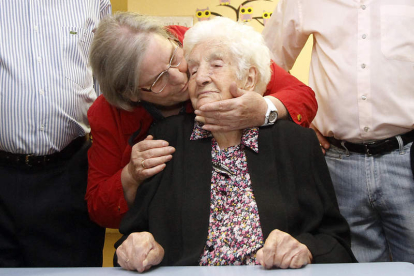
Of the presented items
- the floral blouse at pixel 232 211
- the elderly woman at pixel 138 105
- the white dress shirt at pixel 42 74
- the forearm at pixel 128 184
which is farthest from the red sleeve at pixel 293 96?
the white dress shirt at pixel 42 74

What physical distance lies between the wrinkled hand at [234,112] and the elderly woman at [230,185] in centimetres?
5

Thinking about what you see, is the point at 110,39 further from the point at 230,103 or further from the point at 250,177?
the point at 250,177

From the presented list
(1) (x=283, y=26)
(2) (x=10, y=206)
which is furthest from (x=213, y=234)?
(1) (x=283, y=26)

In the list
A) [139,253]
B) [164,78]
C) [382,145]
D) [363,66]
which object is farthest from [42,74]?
[382,145]

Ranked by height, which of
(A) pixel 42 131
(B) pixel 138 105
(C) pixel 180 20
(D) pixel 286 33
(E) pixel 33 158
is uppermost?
(D) pixel 286 33

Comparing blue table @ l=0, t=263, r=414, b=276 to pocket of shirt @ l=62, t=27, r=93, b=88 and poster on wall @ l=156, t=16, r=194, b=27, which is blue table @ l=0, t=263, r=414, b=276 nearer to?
pocket of shirt @ l=62, t=27, r=93, b=88

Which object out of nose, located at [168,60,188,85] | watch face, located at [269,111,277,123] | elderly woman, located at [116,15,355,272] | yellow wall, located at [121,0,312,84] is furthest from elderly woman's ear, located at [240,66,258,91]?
yellow wall, located at [121,0,312,84]

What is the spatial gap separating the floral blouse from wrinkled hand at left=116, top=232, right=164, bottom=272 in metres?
0.20

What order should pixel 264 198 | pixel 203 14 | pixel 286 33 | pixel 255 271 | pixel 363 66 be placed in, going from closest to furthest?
pixel 255 271
pixel 264 198
pixel 363 66
pixel 286 33
pixel 203 14

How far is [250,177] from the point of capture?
146 cm

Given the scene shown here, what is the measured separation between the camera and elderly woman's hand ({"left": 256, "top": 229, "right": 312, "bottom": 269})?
115 cm

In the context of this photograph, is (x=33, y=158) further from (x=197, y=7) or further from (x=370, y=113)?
(x=197, y=7)

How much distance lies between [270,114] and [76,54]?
0.93 m

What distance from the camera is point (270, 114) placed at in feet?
5.05
